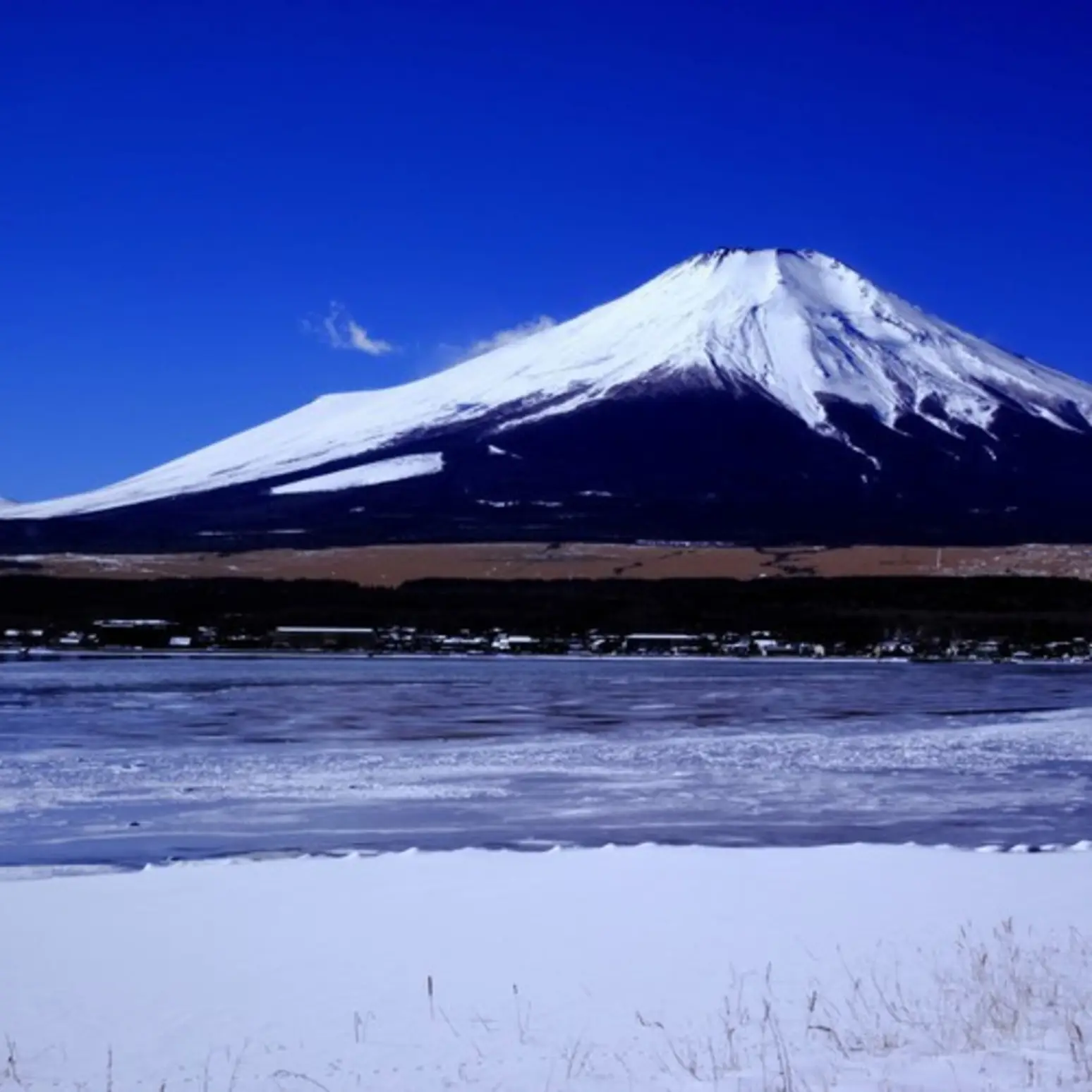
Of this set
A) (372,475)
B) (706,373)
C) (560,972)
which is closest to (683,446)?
(706,373)

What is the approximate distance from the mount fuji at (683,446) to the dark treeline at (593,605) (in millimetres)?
13536

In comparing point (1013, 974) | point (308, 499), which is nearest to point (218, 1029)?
point (1013, 974)

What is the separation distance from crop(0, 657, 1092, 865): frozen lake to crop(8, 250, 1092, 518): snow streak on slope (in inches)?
3004

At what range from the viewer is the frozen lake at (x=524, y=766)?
11133mm

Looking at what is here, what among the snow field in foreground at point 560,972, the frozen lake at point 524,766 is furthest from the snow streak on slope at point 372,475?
the snow field in foreground at point 560,972

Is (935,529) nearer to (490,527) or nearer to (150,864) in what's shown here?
(490,527)

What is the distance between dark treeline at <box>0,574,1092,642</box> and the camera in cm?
4791

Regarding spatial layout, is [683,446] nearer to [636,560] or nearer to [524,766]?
[636,560]

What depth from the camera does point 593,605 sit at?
51.3 meters

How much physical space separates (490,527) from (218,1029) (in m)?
66.6

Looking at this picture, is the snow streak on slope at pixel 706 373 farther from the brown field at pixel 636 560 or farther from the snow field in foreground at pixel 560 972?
the snow field in foreground at pixel 560 972

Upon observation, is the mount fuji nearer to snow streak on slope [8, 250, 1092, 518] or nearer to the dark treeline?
snow streak on slope [8, 250, 1092, 518]

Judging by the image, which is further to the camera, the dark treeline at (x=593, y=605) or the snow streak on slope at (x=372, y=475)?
the snow streak on slope at (x=372, y=475)

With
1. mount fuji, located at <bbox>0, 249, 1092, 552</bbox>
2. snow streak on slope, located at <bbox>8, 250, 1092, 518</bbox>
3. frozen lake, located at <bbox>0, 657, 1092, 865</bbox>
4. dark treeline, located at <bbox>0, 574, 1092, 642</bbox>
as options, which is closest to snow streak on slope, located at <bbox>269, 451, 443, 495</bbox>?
mount fuji, located at <bbox>0, 249, 1092, 552</bbox>
